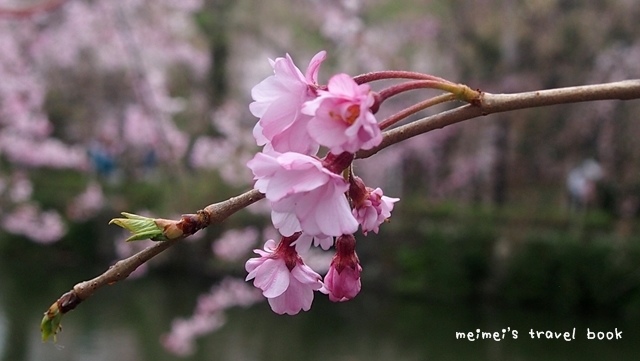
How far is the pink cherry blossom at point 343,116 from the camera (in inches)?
19.3

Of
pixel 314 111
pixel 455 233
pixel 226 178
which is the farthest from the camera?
pixel 455 233

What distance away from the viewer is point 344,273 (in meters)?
0.58

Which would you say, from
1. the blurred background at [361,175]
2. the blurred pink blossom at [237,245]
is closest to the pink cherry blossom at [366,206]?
the blurred background at [361,175]

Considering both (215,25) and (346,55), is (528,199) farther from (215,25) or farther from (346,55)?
(215,25)

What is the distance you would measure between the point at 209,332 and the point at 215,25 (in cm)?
479

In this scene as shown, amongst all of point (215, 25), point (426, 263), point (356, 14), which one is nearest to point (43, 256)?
point (215, 25)

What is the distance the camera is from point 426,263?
8547 mm

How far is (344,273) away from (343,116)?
0.15 metres

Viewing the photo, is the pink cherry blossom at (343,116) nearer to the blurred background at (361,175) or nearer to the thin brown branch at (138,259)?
the thin brown branch at (138,259)

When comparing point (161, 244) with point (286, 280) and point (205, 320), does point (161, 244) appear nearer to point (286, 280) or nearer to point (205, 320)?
point (286, 280)

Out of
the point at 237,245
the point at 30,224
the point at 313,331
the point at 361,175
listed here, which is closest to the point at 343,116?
the point at 237,245

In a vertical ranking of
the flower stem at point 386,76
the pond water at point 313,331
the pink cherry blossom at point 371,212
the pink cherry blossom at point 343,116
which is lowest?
the pond water at point 313,331

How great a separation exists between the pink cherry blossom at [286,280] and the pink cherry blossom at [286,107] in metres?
0.09

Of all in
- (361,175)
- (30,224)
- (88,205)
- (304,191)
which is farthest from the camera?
(88,205)
